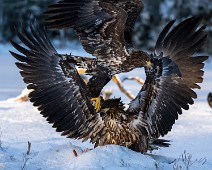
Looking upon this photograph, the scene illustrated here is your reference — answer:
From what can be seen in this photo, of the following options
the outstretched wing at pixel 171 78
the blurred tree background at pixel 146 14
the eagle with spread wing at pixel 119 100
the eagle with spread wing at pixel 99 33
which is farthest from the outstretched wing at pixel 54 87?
the blurred tree background at pixel 146 14

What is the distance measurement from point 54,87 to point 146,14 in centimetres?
3674

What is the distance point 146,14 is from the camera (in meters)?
43.0

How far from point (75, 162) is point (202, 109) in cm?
713

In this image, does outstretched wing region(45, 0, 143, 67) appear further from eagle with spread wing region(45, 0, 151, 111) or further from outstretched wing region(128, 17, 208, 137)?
outstretched wing region(128, 17, 208, 137)

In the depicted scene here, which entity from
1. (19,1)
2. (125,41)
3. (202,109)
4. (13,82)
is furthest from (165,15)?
(125,41)

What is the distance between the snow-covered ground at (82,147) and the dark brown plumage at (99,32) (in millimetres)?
925

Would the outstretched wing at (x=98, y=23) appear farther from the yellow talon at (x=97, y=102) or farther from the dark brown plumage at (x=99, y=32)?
the yellow talon at (x=97, y=102)

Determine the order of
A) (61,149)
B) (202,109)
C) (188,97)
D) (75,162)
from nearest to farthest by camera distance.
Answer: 1. (75,162)
2. (61,149)
3. (188,97)
4. (202,109)

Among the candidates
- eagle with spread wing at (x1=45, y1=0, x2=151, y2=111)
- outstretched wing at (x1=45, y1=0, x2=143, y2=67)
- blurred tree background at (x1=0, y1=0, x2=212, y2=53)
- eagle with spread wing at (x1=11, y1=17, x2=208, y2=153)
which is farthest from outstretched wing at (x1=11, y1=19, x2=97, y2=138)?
blurred tree background at (x1=0, y1=0, x2=212, y2=53)

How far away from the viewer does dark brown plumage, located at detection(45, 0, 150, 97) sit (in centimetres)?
687

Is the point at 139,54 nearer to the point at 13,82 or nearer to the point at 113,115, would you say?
the point at 113,115

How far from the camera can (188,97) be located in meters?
6.66

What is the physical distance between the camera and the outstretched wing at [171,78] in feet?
21.3

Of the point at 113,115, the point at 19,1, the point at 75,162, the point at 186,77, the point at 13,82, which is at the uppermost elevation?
the point at 19,1
